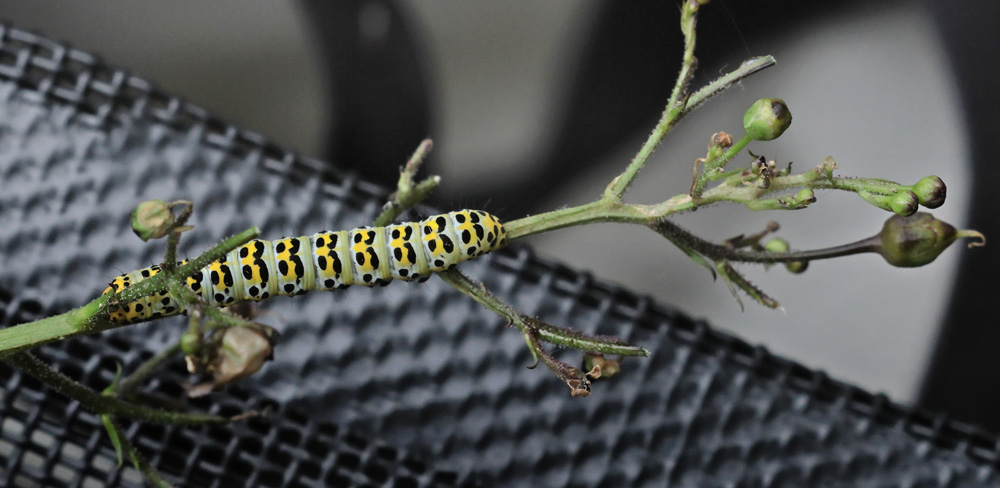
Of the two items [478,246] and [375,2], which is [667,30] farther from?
[478,246]

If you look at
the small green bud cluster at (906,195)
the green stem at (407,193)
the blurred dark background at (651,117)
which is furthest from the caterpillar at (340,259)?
the blurred dark background at (651,117)

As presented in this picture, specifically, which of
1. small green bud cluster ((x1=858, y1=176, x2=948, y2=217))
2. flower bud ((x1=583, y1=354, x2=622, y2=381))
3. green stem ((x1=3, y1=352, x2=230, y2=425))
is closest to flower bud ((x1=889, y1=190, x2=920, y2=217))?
small green bud cluster ((x1=858, y1=176, x2=948, y2=217))

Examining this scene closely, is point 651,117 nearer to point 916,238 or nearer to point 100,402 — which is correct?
point 916,238

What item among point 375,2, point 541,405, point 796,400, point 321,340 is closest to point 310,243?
point 321,340

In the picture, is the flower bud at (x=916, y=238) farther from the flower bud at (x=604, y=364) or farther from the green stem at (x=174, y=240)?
the green stem at (x=174, y=240)

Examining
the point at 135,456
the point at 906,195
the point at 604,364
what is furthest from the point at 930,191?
the point at 135,456
